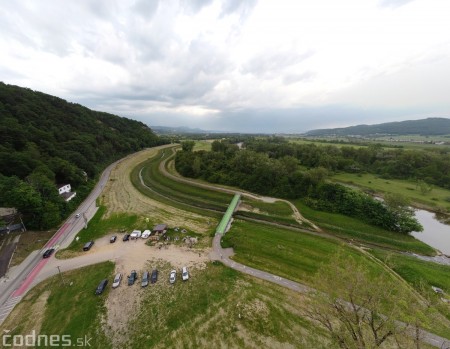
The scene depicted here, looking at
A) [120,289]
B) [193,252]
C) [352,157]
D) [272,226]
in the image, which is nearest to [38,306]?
→ [120,289]

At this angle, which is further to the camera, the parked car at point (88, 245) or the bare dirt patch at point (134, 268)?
the parked car at point (88, 245)

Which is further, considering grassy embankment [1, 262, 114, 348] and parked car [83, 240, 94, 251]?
parked car [83, 240, 94, 251]

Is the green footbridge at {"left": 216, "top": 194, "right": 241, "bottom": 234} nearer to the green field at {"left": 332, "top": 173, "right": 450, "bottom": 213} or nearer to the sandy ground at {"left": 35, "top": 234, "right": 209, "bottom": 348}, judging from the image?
the sandy ground at {"left": 35, "top": 234, "right": 209, "bottom": 348}

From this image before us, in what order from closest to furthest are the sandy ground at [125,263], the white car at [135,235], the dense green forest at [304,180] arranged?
the sandy ground at [125,263] → the white car at [135,235] → the dense green forest at [304,180]

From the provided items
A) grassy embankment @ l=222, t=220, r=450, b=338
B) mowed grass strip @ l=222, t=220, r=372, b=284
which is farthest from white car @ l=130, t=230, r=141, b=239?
grassy embankment @ l=222, t=220, r=450, b=338

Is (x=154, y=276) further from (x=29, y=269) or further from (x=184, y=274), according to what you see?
(x=29, y=269)

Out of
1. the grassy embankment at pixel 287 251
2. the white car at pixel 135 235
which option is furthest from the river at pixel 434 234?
the white car at pixel 135 235

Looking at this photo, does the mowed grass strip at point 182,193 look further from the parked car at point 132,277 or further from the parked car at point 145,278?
the parked car at point 132,277
